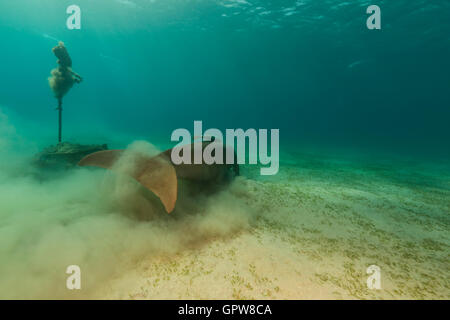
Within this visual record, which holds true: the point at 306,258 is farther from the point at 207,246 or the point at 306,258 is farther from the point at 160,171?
the point at 160,171

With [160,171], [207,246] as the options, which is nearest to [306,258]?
[207,246]

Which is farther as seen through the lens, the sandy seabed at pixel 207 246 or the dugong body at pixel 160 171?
the dugong body at pixel 160 171

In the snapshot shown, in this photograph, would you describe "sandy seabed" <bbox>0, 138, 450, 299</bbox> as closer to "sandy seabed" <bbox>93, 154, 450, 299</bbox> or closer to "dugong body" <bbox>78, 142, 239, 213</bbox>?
"sandy seabed" <bbox>93, 154, 450, 299</bbox>

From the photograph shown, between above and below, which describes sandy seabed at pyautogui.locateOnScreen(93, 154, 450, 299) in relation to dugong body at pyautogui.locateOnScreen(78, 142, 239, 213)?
below

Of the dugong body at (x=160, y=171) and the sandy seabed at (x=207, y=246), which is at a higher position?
the dugong body at (x=160, y=171)

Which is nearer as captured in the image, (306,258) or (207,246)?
(306,258)

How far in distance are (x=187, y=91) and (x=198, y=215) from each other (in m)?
135

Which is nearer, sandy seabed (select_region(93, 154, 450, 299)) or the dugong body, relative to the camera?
sandy seabed (select_region(93, 154, 450, 299))

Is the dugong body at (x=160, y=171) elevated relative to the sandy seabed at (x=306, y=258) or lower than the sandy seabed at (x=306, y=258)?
elevated

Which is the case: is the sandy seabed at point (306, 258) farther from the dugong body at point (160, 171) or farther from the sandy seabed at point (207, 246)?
the dugong body at point (160, 171)

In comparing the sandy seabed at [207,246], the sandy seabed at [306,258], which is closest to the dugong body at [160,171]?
the sandy seabed at [207,246]

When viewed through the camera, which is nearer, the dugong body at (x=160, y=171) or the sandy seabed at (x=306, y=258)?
the sandy seabed at (x=306, y=258)

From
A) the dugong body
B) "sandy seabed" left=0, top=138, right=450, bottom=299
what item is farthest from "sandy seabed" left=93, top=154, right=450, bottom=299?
the dugong body
